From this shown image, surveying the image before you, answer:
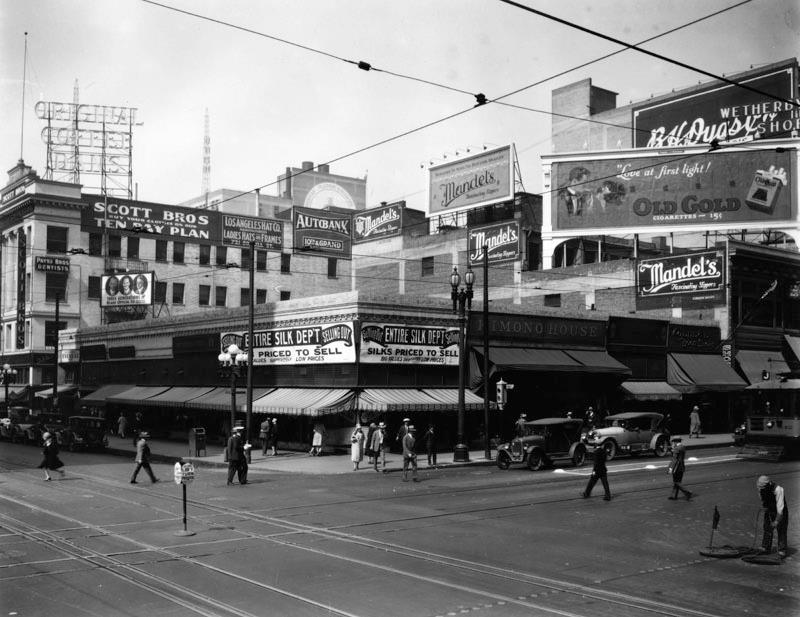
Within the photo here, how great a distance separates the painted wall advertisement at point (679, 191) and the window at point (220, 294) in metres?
34.2

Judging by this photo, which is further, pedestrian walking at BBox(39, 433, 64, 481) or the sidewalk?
the sidewalk

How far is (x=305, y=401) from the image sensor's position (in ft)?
114

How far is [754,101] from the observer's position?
58781 millimetres

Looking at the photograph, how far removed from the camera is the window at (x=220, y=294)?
74.2 metres

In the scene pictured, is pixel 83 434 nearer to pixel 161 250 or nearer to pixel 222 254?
pixel 161 250

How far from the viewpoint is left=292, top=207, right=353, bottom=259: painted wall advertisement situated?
57938 mm

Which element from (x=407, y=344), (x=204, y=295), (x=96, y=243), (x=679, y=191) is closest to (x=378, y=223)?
(x=204, y=295)

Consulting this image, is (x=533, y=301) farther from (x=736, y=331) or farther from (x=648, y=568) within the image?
(x=648, y=568)

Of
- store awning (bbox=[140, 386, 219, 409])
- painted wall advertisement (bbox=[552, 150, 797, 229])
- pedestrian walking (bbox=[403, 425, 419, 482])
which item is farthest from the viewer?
painted wall advertisement (bbox=[552, 150, 797, 229])

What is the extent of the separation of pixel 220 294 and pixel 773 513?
212 ft

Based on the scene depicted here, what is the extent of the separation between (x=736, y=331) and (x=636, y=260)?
6.90 m

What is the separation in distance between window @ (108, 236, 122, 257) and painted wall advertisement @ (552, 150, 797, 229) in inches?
1435

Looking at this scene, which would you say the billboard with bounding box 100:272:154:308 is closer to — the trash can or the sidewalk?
the sidewalk

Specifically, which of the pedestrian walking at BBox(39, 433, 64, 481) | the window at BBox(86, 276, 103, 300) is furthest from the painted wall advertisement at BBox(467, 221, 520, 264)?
the pedestrian walking at BBox(39, 433, 64, 481)
